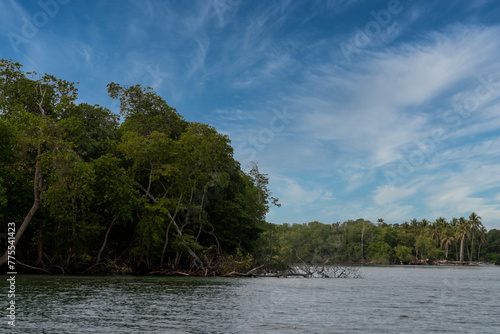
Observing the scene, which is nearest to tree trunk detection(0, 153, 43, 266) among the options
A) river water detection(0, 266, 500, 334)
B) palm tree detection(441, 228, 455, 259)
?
river water detection(0, 266, 500, 334)

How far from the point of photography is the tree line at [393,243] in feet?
489

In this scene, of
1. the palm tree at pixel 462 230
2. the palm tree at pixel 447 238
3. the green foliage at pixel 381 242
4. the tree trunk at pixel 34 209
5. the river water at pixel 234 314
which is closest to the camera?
the river water at pixel 234 314

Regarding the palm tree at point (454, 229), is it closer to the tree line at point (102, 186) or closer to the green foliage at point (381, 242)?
the green foliage at point (381, 242)

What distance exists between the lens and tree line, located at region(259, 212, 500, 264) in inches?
5871

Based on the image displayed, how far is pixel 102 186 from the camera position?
38.9 m

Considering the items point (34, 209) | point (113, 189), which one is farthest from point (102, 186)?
point (34, 209)

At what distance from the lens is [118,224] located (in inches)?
1729

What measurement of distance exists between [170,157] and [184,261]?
11.5 m

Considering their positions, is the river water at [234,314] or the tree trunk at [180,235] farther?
the tree trunk at [180,235]

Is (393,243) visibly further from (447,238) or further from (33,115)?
(33,115)

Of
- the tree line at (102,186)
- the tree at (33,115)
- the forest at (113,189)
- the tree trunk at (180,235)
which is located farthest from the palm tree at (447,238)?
the tree at (33,115)

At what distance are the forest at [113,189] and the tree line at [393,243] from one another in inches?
3804

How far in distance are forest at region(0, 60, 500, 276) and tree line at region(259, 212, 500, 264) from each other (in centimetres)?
9662

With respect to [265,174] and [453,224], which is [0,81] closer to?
[265,174]
